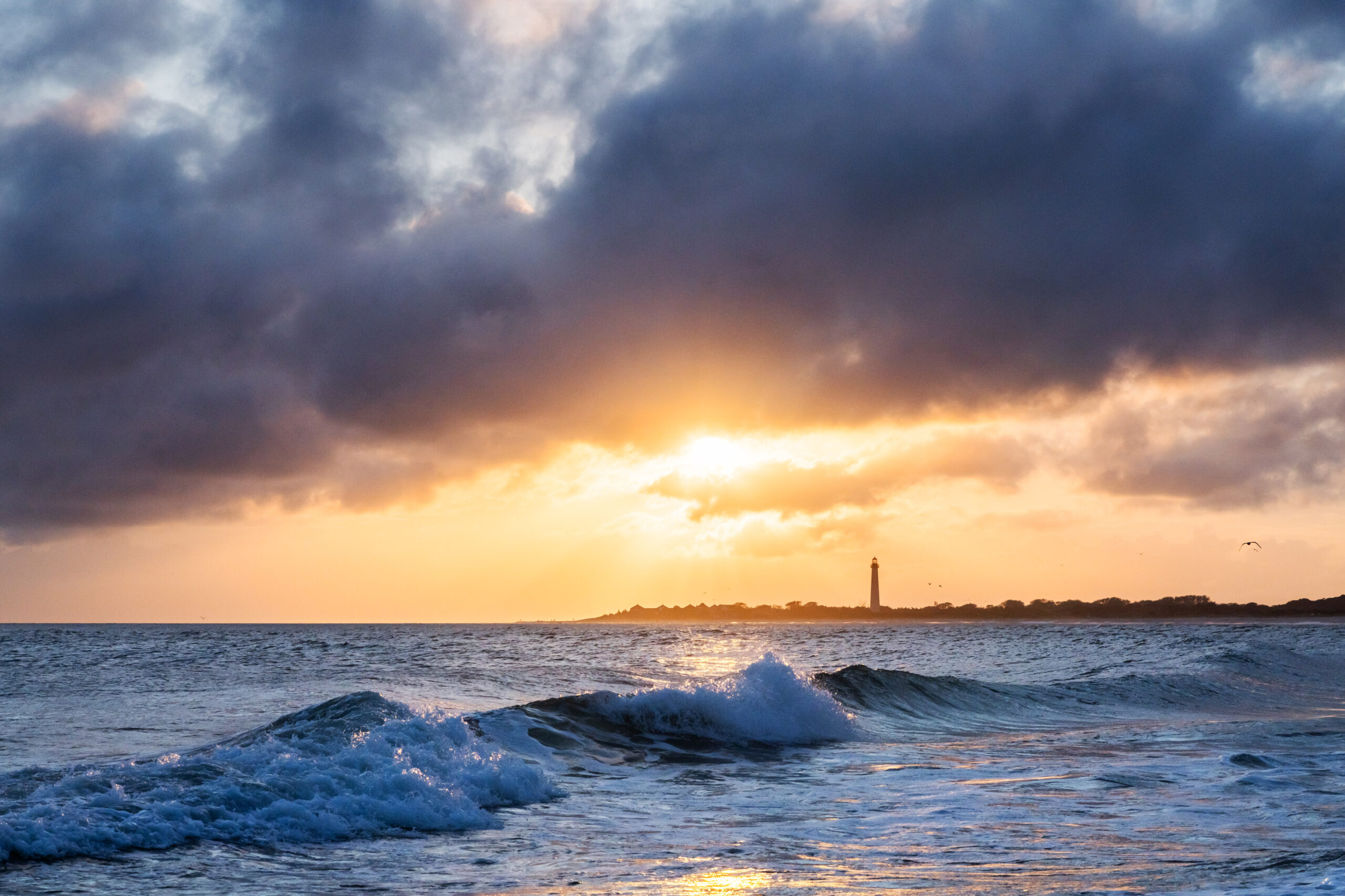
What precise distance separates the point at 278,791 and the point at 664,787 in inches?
214

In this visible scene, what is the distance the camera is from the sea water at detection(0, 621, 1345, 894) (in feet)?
26.7

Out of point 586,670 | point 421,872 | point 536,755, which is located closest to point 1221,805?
point 421,872

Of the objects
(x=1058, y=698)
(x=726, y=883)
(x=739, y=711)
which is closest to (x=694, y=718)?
(x=739, y=711)

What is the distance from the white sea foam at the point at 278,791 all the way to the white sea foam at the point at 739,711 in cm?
627

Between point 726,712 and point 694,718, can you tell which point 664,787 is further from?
point 726,712

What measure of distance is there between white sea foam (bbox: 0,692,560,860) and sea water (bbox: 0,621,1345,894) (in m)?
0.03

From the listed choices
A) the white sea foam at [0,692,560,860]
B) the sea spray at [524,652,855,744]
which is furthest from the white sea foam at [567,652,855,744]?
the white sea foam at [0,692,560,860]

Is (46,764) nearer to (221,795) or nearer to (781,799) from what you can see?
(221,795)

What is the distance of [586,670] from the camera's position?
34750 millimetres

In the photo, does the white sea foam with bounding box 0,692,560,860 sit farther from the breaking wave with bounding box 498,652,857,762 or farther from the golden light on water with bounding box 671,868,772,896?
the breaking wave with bounding box 498,652,857,762

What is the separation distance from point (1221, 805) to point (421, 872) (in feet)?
28.1

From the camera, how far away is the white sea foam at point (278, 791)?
30.0ft

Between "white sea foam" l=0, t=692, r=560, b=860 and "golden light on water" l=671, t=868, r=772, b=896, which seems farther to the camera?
"white sea foam" l=0, t=692, r=560, b=860

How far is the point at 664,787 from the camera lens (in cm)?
1409
